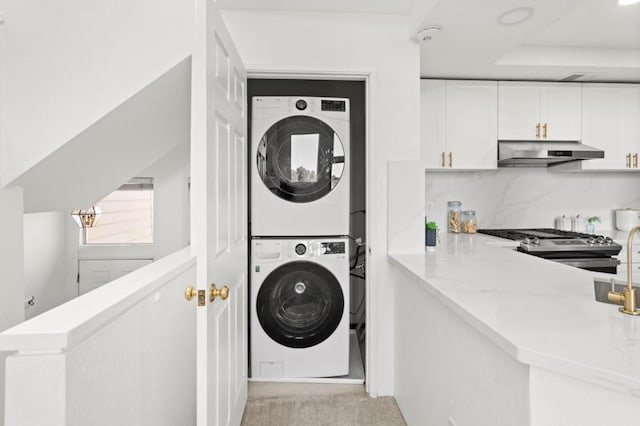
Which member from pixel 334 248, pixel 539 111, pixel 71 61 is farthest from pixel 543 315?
pixel 539 111

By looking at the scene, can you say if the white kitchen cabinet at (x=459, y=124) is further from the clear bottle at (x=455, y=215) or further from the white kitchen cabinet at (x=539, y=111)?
the clear bottle at (x=455, y=215)

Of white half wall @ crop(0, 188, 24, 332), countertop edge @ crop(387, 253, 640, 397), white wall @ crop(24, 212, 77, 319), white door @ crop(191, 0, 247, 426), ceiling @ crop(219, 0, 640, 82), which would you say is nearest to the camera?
countertop edge @ crop(387, 253, 640, 397)

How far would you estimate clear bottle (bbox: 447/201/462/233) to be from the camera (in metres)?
3.33

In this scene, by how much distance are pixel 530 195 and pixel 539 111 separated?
771mm

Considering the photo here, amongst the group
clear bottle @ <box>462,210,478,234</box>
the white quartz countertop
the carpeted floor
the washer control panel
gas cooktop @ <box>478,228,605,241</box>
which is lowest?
the carpeted floor

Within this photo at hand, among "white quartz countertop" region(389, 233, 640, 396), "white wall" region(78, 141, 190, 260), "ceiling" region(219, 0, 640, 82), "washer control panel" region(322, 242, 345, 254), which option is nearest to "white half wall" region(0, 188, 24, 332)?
"white wall" region(78, 141, 190, 260)

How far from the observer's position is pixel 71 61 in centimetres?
171

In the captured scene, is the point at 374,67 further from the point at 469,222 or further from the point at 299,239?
the point at 469,222

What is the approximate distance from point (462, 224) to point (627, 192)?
1.64 m

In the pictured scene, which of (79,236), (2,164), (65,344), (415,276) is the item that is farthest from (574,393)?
(79,236)

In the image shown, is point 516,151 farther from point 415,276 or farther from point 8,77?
point 8,77

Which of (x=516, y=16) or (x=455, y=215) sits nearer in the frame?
(x=516, y=16)

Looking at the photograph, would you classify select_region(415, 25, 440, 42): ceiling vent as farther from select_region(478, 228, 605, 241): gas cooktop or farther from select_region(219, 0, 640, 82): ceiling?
select_region(478, 228, 605, 241): gas cooktop

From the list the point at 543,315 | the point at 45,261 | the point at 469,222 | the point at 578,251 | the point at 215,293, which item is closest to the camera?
the point at 543,315
